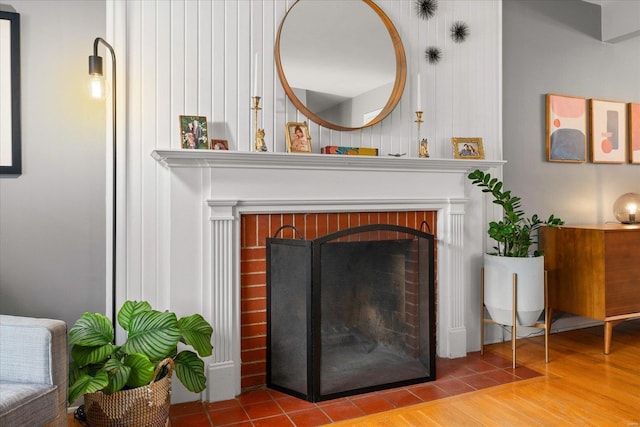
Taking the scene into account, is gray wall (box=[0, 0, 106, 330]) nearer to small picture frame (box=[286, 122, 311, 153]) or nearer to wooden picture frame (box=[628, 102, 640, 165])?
small picture frame (box=[286, 122, 311, 153])

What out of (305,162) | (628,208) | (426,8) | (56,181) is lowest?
(628,208)

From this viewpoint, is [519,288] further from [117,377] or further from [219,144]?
[117,377]

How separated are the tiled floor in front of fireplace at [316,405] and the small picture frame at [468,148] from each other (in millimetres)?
1251

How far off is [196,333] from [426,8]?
2.27 m

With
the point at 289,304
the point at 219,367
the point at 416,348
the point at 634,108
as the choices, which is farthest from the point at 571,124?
the point at 219,367

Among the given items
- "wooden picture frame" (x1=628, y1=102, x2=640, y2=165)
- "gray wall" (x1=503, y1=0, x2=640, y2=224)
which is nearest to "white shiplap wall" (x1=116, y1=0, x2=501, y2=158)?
"gray wall" (x1=503, y1=0, x2=640, y2=224)

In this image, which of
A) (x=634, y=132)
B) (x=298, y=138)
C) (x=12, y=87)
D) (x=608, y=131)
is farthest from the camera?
(x=634, y=132)

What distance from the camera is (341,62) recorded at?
108 inches

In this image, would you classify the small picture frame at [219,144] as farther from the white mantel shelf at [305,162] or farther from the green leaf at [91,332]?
the green leaf at [91,332]

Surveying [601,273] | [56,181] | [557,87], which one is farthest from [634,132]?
[56,181]

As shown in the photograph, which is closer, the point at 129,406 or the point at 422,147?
the point at 129,406

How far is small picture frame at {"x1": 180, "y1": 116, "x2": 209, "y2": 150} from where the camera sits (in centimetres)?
237

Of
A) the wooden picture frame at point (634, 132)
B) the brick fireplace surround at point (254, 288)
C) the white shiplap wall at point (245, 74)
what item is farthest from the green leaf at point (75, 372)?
the wooden picture frame at point (634, 132)

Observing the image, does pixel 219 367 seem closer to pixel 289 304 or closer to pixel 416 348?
pixel 289 304
